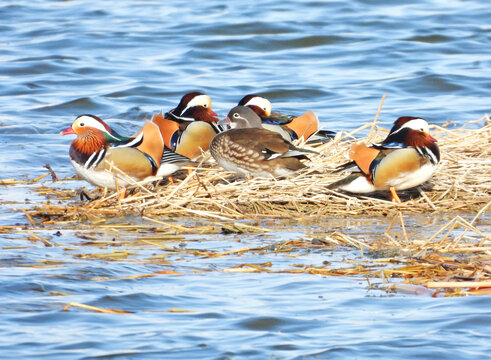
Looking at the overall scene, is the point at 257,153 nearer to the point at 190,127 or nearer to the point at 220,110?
the point at 190,127

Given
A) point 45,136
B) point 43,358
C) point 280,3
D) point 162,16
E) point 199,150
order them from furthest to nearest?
point 280,3 < point 162,16 < point 45,136 < point 199,150 < point 43,358

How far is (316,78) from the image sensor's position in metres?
17.2

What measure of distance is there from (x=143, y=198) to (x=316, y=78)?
9612mm

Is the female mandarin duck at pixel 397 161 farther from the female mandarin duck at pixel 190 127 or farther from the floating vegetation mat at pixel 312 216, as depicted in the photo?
the female mandarin duck at pixel 190 127

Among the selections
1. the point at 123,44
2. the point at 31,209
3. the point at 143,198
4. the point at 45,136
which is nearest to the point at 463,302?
the point at 143,198

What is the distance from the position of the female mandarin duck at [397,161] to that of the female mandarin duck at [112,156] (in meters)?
1.48

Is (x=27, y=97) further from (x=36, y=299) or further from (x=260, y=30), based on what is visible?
(x=36, y=299)

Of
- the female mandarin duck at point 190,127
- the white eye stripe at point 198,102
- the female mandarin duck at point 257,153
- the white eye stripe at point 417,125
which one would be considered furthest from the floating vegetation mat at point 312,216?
the white eye stripe at point 198,102

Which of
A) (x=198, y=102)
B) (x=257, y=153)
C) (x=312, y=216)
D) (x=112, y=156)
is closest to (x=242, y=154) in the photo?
(x=257, y=153)

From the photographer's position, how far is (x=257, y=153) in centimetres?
824

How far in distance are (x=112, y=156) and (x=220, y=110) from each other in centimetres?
639

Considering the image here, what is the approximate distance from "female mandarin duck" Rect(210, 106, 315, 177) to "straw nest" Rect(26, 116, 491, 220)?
97 millimetres

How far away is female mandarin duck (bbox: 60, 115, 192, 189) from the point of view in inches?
318

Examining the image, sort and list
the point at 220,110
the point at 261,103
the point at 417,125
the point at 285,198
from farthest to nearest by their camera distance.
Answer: the point at 220,110 → the point at 261,103 → the point at 285,198 → the point at 417,125
